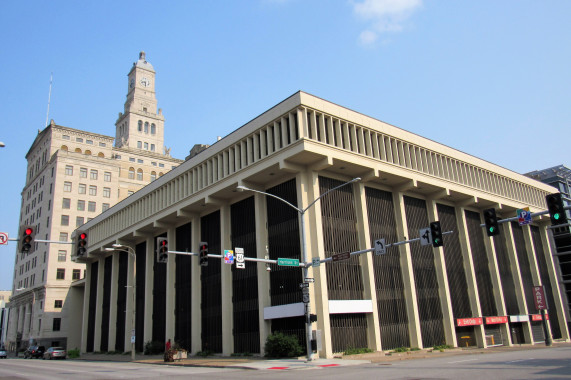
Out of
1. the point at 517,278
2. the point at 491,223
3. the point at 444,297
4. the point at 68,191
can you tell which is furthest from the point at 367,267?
the point at 68,191

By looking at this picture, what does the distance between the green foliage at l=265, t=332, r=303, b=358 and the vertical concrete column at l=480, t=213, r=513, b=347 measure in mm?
26973

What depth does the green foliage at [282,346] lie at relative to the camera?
33.0 m

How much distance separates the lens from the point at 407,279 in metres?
40.0

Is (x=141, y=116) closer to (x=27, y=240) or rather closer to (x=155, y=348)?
(x=155, y=348)

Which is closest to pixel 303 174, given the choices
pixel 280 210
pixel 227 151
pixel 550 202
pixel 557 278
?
pixel 280 210

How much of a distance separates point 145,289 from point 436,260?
33.4 meters

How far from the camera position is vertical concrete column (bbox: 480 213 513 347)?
48625 mm

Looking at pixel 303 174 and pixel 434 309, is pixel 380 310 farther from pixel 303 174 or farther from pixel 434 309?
pixel 303 174

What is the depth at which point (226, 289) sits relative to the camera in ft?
136

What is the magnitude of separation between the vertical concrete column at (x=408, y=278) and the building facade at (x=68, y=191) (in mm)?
58755

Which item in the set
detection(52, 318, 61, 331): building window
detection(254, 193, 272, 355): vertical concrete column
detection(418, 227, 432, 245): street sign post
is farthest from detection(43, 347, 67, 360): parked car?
detection(418, 227, 432, 245): street sign post

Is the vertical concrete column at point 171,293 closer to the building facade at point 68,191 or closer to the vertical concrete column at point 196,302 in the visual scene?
the vertical concrete column at point 196,302

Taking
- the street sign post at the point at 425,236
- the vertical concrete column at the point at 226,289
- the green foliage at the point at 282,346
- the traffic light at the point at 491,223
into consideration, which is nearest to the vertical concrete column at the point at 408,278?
the green foliage at the point at 282,346

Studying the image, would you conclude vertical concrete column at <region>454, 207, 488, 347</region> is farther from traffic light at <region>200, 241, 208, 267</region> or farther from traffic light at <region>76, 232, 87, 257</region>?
traffic light at <region>76, 232, 87, 257</region>
